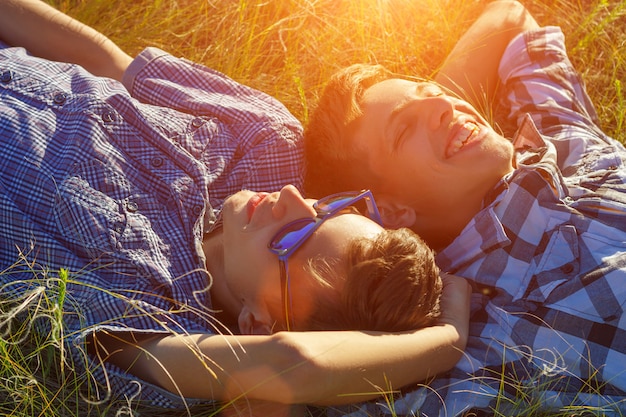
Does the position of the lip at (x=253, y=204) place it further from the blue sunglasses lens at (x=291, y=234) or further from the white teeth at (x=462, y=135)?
the white teeth at (x=462, y=135)

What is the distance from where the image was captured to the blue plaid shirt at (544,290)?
259 centimetres

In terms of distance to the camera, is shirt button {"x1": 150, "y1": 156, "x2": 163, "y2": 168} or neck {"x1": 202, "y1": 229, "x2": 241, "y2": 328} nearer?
neck {"x1": 202, "y1": 229, "x2": 241, "y2": 328}

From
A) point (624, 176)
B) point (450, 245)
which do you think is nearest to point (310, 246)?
point (450, 245)

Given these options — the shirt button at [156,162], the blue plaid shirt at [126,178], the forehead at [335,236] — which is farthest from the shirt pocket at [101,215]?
the forehead at [335,236]

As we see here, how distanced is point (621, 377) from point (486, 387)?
574 millimetres

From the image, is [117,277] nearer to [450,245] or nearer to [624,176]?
[450,245]

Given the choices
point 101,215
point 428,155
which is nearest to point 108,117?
point 101,215

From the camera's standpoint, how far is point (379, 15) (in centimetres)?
443

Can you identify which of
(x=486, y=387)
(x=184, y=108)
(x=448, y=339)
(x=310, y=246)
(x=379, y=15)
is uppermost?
(x=379, y=15)

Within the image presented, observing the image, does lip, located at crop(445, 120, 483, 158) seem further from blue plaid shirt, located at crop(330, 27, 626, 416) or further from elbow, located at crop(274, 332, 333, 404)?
elbow, located at crop(274, 332, 333, 404)

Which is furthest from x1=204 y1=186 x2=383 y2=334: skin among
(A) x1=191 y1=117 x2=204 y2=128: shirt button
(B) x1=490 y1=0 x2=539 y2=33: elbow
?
(B) x1=490 y1=0 x2=539 y2=33: elbow

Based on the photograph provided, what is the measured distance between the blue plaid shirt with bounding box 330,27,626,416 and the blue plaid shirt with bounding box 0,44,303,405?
1.01 metres

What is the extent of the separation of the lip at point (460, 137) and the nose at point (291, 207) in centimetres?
88

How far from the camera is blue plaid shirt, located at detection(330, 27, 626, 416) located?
2594mm
